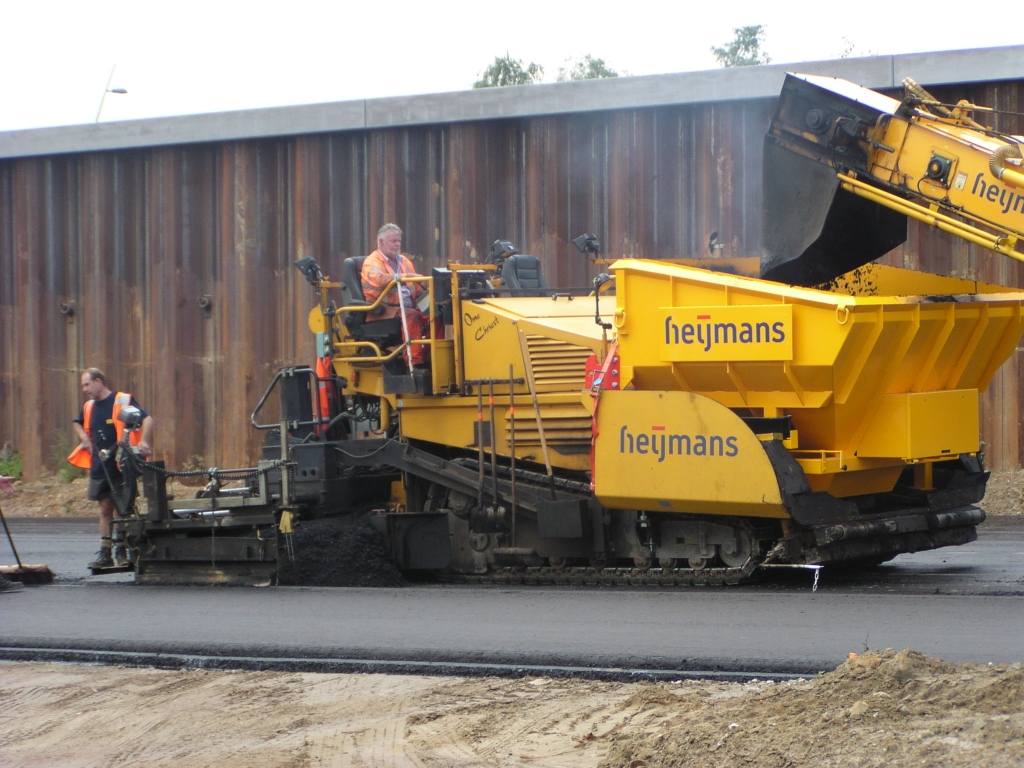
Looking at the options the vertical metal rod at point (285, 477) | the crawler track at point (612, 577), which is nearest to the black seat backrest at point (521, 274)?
the vertical metal rod at point (285, 477)

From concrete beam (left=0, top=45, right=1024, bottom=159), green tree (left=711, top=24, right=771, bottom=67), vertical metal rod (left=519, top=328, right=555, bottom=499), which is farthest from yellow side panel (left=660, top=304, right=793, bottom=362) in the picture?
green tree (left=711, top=24, right=771, bottom=67)

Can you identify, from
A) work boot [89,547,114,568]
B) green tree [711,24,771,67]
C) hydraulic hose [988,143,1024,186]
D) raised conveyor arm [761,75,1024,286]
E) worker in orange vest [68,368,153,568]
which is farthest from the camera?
green tree [711,24,771,67]

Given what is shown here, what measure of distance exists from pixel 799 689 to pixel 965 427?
3701 mm

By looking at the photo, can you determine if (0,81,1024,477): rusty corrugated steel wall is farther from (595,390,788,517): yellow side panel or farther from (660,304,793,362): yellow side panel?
(595,390,788,517): yellow side panel

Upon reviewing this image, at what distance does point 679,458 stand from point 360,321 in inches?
Answer: 122

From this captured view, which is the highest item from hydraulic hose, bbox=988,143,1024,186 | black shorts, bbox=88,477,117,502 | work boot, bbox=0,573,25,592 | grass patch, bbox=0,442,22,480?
hydraulic hose, bbox=988,143,1024,186

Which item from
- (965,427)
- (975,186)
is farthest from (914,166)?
(965,427)

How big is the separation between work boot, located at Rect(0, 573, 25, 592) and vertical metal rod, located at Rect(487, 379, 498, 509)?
3.59 metres

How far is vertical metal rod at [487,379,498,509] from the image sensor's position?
344 inches

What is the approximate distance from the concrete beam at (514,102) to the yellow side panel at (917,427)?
20.4ft

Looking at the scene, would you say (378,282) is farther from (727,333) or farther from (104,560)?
(727,333)

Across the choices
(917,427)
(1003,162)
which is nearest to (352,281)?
(917,427)

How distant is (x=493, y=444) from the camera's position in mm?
8797

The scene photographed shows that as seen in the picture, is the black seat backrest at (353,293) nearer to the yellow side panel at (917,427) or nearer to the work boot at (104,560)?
the work boot at (104,560)
